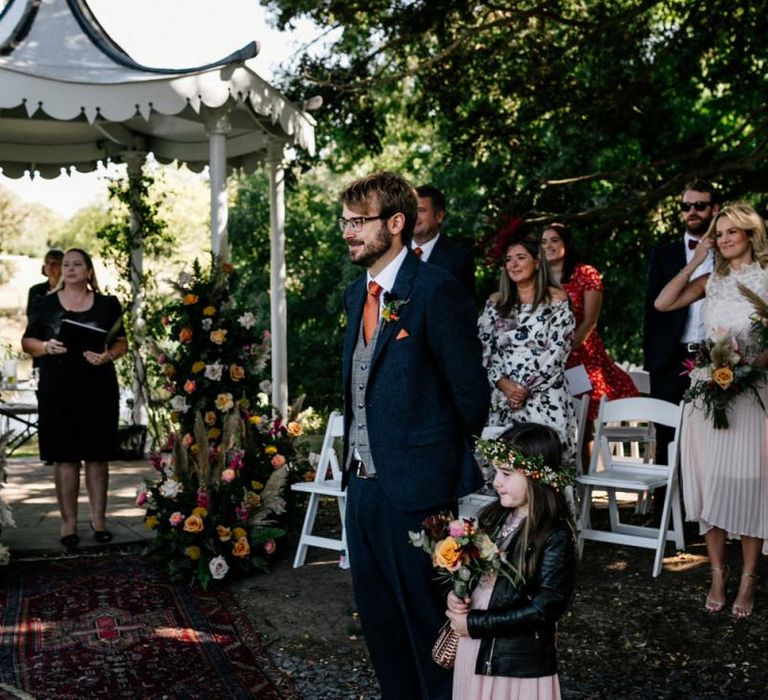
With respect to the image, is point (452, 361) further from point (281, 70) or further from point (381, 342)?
point (281, 70)

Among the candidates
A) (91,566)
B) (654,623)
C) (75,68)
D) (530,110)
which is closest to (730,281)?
(654,623)

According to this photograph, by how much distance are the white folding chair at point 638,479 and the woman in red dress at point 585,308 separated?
0.41m

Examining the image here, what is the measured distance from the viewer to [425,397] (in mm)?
3371

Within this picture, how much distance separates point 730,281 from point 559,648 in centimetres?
212

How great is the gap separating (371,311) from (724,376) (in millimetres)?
2309

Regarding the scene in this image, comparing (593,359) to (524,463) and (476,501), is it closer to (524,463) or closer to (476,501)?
(476,501)

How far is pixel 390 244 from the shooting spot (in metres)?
3.44

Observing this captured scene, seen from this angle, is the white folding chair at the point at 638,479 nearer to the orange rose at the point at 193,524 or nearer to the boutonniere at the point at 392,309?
the orange rose at the point at 193,524

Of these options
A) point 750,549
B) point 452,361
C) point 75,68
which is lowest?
point 750,549

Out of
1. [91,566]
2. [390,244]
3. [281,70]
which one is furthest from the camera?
[281,70]

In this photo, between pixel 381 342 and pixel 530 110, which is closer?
pixel 381 342

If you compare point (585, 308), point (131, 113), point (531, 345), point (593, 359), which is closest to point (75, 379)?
point (131, 113)

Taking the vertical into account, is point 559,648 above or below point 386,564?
below

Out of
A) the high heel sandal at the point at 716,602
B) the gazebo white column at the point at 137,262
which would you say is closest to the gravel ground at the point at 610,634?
the high heel sandal at the point at 716,602
